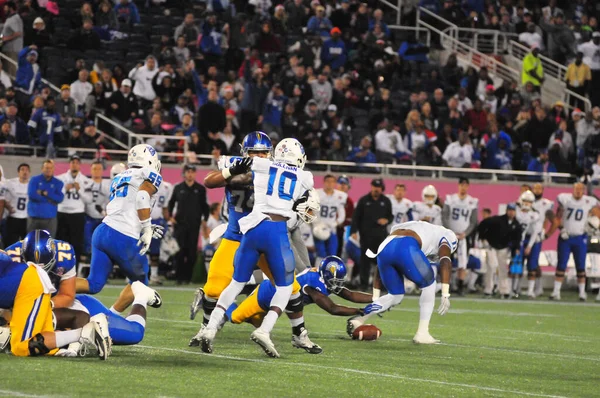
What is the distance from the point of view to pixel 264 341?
325 inches

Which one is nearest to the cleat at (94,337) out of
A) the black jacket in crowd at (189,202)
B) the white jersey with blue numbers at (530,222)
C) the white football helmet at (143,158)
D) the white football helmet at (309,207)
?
the white football helmet at (309,207)

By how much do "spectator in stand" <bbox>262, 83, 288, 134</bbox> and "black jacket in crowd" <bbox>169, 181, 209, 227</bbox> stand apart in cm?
239

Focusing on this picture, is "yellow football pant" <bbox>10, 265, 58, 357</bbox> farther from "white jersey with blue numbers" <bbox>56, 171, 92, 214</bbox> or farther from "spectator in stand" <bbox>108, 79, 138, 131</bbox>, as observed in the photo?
"spectator in stand" <bbox>108, 79, 138, 131</bbox>

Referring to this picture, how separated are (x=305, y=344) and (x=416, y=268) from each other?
1669 millimetres

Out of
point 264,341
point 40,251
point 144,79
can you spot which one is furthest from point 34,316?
point 144,79

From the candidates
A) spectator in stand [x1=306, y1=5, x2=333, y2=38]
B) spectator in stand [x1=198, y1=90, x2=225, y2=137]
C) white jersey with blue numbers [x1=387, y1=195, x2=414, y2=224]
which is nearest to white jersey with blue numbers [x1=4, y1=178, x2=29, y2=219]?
spectator in stand [x1=198, y1=90, x2=225, y2=137]

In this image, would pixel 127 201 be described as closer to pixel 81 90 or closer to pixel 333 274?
pixel 333 274

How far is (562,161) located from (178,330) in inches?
487

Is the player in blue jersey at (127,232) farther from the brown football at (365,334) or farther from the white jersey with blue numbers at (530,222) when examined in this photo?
the white jersey with blue numbers at (530,222)

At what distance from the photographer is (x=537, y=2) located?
26.1m

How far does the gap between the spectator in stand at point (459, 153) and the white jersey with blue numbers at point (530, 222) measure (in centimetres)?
265

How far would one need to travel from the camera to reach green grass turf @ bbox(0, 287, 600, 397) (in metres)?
6.75

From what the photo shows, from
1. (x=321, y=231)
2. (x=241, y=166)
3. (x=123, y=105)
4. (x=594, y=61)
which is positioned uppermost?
(x=594, y=61)

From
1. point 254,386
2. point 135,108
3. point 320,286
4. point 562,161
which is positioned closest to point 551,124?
point 562,161
